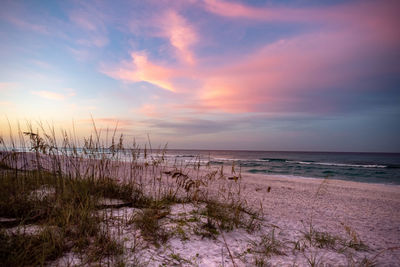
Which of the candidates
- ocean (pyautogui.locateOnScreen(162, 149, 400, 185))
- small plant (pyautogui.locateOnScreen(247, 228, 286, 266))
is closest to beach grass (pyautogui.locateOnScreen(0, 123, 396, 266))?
small plant (pyautogui.locateOnScreen(247, 228, 286, 266))

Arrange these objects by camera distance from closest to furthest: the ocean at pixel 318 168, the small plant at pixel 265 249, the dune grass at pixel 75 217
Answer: the dune grass at pixel 75 217 < the small plant at pixel 265 249 < the ocean at pixel 318 168

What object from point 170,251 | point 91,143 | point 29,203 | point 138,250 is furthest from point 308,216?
point 29,203

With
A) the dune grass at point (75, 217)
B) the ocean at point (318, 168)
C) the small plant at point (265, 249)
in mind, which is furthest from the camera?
the ocean at point (318, 168)

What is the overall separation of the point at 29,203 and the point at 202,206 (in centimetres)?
296

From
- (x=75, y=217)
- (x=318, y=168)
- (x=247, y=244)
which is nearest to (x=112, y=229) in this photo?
(x=75, y=217)

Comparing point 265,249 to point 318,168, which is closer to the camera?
point 265,249

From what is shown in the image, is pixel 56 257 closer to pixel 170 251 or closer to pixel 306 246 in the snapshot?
pixel 170 251

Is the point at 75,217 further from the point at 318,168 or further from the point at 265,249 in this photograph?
the point at 318,168

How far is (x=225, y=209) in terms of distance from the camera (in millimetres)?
3934

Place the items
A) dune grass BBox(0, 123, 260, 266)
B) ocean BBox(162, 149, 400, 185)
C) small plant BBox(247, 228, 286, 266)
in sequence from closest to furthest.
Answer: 1. dune grass BBox(0, 123, 260, 266)
2. small plant BBox(247, 228, 286, 266)
3. ocean BBox(162, 149, 400, 185)

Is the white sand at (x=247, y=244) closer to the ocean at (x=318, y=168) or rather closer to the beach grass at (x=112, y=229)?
the beach grass at (x=112, y=229)

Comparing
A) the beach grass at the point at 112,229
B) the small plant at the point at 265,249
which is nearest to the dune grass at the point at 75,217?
the beach grass at the point at 112,229

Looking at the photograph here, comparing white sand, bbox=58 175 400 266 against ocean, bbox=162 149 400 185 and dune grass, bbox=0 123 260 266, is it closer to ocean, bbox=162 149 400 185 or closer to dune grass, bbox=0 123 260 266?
dune grass, bbox=0 123 260 266

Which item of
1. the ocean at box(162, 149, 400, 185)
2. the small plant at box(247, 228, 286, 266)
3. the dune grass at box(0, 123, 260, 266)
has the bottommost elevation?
the ocean at box(162, 149, 400, 185)
